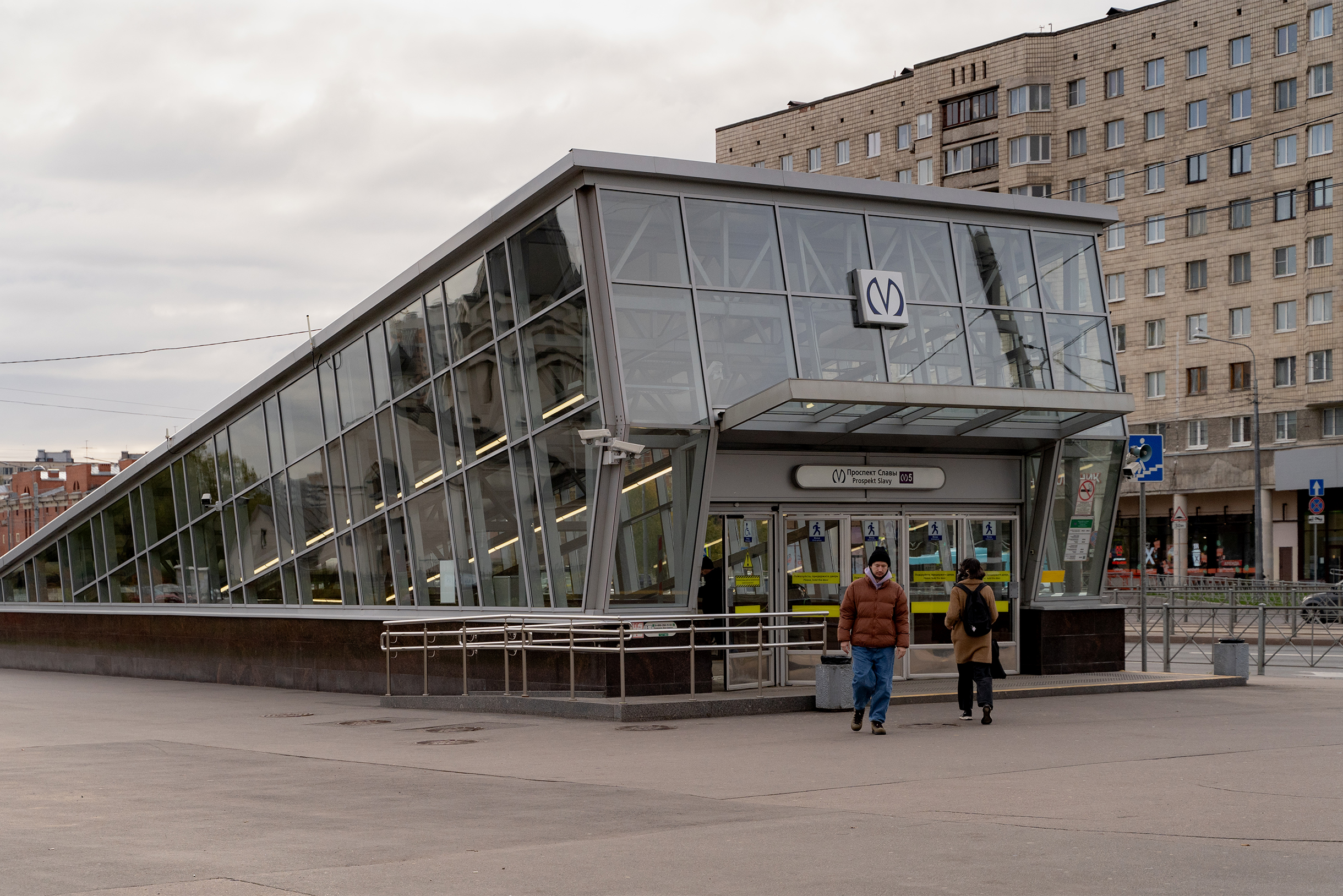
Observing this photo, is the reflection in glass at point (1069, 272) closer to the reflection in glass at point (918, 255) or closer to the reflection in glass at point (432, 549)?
the reflection in glass at point (918, 255)

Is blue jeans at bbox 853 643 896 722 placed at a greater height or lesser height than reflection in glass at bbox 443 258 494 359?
lesser

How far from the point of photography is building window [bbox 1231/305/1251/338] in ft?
208

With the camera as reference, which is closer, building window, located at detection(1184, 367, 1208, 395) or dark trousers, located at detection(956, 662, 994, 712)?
dark trousers, located at detection(956, 662, 994, 712)

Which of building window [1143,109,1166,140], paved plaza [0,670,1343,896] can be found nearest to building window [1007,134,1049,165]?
building window [1143,109,1166,140]

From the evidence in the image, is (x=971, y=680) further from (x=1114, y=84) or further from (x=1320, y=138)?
(x=1114, y=84)

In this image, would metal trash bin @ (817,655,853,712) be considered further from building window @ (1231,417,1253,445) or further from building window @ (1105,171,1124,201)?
building window @ (1105,171,1124,201)

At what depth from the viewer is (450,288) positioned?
814 inches

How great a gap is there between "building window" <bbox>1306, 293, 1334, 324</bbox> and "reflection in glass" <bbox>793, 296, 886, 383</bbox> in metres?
47.4

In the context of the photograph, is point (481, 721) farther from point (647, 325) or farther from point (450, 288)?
Answer: point (450, 288)

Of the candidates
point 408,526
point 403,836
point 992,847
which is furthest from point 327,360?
point 992,847

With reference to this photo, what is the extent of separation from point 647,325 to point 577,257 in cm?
114

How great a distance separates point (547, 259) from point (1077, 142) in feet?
192

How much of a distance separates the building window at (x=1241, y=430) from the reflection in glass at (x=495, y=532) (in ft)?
164

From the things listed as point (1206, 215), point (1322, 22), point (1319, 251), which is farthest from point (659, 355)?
point (1206, 215)
